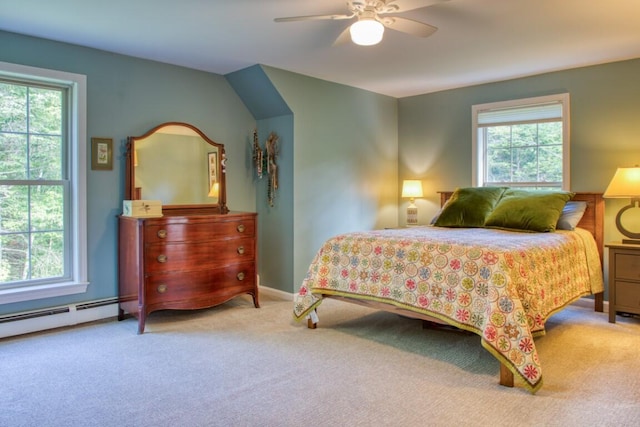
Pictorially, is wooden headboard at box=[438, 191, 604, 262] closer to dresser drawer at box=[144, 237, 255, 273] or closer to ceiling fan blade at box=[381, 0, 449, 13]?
ceiling fan blade at box=[381, 0, 449, 13]

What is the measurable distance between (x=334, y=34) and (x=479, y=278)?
2030mm

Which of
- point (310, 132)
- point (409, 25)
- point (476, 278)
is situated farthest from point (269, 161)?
point (476, 278)

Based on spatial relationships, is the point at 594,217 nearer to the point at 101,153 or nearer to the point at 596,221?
the point at 596,221

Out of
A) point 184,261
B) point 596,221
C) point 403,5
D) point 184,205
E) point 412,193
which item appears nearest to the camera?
point 403,5

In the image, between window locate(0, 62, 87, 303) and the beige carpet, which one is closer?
the beige carpet

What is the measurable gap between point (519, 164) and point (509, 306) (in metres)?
2.84

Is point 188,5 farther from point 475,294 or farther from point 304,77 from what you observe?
point 475,294

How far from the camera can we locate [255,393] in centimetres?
240

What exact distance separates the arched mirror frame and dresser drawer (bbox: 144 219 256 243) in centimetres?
38

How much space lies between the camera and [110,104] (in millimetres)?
3840

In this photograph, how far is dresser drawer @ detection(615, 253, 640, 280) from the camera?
3555 mm

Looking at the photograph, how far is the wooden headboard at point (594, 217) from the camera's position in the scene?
4.09 meters

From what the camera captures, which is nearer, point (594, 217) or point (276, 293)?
point (594, 217)

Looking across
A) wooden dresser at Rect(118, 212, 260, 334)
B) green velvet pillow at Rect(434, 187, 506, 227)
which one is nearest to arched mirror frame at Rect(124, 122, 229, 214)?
wooden dresser at Rect(118, 212, 260, 334)
